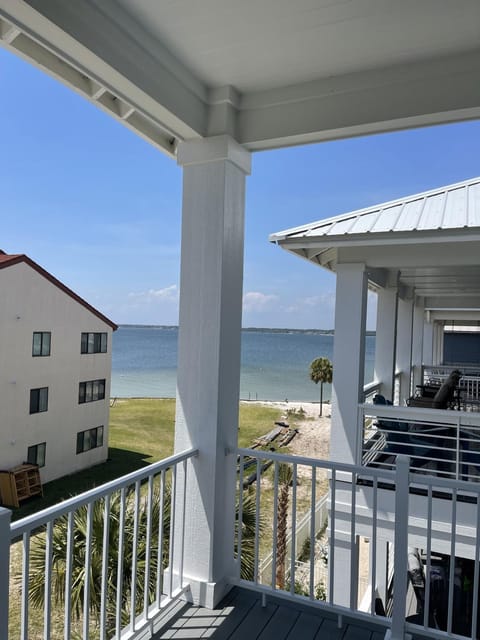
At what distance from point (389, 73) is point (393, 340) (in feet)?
14.8

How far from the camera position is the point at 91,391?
29.3ft

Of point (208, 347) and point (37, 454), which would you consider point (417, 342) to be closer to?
point (37, 454)

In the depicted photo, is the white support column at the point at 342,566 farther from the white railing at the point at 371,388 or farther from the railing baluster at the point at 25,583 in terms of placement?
the railing baluster at the point at 25,583

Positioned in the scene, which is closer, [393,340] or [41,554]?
[41,554]

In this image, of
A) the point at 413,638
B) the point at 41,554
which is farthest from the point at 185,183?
the point at 41,554

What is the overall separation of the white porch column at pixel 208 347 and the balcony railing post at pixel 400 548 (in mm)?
945

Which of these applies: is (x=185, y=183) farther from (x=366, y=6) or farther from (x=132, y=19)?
(x=366, y=6)

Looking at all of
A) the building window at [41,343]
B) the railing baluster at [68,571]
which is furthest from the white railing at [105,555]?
the building window at [41,343]

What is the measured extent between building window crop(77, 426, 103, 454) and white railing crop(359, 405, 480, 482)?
224 inches

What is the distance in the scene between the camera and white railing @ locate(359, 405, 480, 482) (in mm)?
4285

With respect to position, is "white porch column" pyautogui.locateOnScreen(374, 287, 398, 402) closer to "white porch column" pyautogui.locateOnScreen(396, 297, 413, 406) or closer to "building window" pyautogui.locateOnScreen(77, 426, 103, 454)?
"white porch column" pyautogui.locateOnScreen(396, 297, 413, 406)

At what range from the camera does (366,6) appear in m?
1.89

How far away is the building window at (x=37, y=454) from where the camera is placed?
7629 mm

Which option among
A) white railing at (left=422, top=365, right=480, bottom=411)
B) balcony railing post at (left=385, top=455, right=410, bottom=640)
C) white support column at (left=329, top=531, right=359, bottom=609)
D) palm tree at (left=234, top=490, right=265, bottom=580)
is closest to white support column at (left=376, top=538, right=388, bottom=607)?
white support column at (left=329, top=531, right=359, bottom=609)
